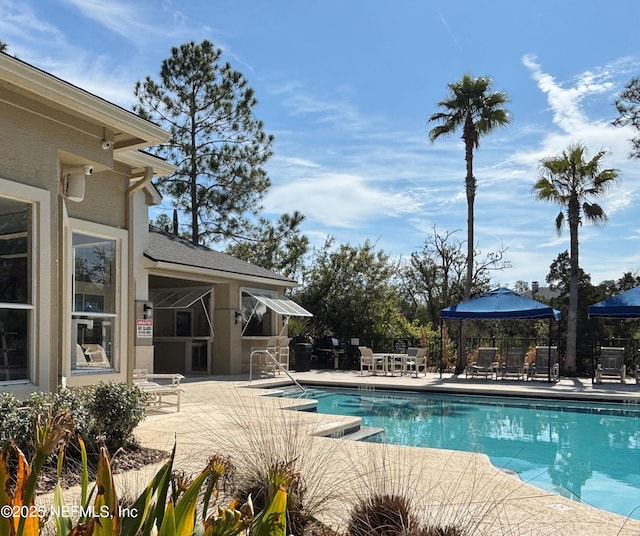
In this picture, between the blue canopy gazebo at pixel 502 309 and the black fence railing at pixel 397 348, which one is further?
the black fence railing at pixel 397 348

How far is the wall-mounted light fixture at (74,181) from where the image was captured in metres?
7.20

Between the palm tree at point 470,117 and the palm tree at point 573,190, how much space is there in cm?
251

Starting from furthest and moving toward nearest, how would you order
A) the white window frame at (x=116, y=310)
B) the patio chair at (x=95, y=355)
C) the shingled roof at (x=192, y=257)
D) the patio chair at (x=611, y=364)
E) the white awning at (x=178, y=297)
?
the white awning at (x=178, y=297)
the patio chair at (x=611, y=364)
the shingled roof at (x=192, y=257)
the patio chair at (x=95, y=355)
the white window frame at (x=116, y=310)

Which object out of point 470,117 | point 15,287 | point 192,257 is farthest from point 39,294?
point 470,117

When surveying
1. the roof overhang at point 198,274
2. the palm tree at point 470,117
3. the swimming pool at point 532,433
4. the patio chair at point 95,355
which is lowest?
the swimming pool at point 532,433

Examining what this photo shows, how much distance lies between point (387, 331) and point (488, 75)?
398 inches

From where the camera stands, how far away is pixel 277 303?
1964 cm

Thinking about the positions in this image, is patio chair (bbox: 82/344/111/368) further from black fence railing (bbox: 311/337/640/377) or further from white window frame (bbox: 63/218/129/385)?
black fence railing (bbox: 311/337/640/377)

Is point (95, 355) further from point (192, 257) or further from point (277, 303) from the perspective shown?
point (277, 303)

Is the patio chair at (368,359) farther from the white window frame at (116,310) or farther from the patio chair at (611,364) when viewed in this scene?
the white window frame at (116,310)

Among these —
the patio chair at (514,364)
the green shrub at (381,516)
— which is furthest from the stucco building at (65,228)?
the patio chair at (514,364)

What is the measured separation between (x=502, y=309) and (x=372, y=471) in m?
13.8

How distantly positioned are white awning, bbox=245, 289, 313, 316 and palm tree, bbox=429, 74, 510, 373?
587 cm

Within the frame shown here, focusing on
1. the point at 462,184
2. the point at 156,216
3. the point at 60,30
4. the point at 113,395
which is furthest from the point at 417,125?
the point at 113,395
